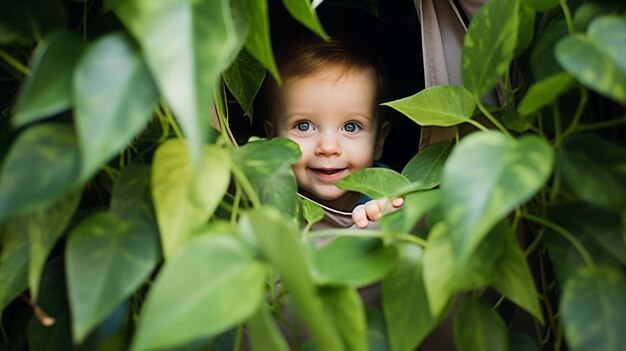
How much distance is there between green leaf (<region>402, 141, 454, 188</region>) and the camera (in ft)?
2.93

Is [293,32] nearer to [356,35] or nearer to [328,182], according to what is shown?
[356,35]

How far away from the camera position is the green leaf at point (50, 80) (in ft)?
1.58

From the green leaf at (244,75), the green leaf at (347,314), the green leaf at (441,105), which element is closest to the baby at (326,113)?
the green leaf at (244,75)

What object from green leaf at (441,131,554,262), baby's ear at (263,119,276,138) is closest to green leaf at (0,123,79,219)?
green leaf at (441,131,554,262)

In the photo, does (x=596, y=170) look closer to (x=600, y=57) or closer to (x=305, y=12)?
(x=600, y=57)

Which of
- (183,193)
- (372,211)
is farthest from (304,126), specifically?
(183,193)

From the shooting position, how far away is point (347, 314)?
0.56 metres

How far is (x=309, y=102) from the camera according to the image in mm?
1174

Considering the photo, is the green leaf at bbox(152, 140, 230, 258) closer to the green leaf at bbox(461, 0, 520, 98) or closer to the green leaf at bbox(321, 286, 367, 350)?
the green leaf at bbox(321, 286, 367, 350)

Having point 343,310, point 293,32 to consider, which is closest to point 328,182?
point 293,32

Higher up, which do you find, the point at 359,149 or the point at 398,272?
the point at 398,272

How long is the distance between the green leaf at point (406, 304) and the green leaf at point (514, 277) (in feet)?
0.23

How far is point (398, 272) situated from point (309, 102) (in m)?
0.59

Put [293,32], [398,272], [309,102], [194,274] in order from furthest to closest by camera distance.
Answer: [293,32] → [309,102] → [398,272] → [194,274]
